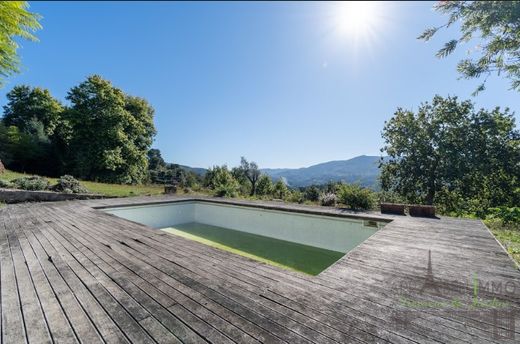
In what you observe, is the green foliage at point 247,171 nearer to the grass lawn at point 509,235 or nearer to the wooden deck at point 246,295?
the grass lawn at point 509,235

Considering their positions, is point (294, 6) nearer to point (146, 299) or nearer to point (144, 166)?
point (146, 299)

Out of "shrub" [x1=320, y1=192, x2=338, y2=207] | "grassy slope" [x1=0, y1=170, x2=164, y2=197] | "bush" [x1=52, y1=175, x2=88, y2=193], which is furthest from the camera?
"grassy slope" [x1=0, y1=170, x2=164, y2=197]

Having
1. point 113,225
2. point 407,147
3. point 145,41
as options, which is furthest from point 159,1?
point 407,147

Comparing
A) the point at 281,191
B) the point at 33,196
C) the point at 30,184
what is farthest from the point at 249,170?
the point at 33,196

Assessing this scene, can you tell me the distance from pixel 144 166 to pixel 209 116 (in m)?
8.47

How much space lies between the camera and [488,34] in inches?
161

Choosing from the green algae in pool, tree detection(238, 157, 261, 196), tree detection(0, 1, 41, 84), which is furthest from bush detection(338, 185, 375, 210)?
tree detection(238, 157, 261, 196)

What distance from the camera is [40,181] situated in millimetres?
9578

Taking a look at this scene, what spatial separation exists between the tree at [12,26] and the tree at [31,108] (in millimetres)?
23543

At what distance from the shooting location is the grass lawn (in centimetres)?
415

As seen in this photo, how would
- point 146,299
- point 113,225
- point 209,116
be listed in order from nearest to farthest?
point 146,299, point 113,225, point 209,116

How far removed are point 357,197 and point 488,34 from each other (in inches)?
181

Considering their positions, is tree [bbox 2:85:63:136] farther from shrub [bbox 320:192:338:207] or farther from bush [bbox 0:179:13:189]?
shrub [bbox 320:192:338:207]

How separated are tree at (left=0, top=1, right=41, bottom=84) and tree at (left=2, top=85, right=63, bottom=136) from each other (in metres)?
23.5
